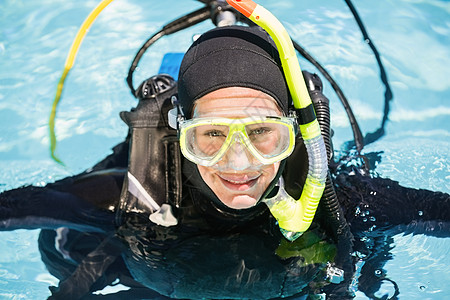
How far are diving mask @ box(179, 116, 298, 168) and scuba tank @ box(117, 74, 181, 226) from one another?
43 centimetres

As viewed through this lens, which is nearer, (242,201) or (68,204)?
(242,201)

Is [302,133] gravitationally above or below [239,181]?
above

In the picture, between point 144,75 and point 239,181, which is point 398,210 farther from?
point 144,75

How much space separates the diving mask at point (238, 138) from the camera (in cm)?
206

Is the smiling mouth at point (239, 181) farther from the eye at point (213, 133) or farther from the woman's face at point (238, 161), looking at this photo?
the eye at point (213, 133)

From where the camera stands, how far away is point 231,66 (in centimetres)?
214

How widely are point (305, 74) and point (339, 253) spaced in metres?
0.87

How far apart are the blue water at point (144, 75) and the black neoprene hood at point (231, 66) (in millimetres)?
1646

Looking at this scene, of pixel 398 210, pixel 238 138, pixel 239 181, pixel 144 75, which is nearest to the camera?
pixel 238 138

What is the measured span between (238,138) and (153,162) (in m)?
0.71

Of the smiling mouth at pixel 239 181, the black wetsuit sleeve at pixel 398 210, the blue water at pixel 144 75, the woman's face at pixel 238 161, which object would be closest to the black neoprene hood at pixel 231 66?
the woman's face at pixel 238 161

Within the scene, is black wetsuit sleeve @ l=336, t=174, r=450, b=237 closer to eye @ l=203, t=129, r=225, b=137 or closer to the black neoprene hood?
the black neoprene hood

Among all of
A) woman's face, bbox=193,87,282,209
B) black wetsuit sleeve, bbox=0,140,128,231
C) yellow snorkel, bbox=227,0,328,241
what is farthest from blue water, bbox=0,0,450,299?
woman's face, bbox=193,87,282,209

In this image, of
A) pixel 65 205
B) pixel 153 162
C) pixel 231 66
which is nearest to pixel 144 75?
pixel 153 162
